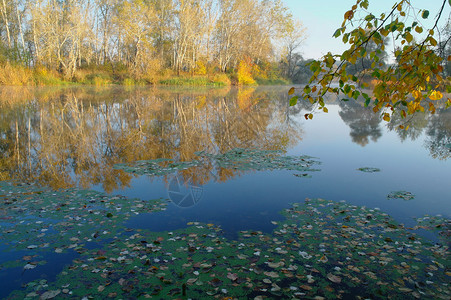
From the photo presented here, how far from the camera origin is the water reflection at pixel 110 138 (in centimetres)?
824

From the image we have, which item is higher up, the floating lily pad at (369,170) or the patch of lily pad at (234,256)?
the floating lily pad at (369,170)

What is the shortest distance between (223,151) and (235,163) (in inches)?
58.7

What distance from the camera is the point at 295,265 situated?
429 centimetres

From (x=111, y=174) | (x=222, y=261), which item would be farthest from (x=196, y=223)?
(x=111, y=174)

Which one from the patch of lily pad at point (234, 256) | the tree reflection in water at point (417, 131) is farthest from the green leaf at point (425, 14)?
the tree reflection in water at point (417, 131)

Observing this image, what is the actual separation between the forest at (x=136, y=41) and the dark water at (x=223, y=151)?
24.1m

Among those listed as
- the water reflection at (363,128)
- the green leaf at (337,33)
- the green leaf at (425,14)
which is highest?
the green leaf at (425,14)

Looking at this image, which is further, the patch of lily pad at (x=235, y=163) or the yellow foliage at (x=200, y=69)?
the yellow foliage at (x=200, y=69)

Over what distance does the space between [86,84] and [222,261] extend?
139 feet

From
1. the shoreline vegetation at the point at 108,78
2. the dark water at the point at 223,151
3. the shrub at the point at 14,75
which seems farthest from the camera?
the shoreline vegetation at the point at 108,78

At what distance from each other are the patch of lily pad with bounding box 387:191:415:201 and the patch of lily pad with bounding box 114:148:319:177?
7.28 ft

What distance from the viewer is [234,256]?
14.7ft

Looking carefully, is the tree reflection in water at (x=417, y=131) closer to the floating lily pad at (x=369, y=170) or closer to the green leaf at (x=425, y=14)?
the floating lily pad at (x=369, y=170)

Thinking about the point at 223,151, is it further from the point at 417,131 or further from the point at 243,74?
the point at 243,74
